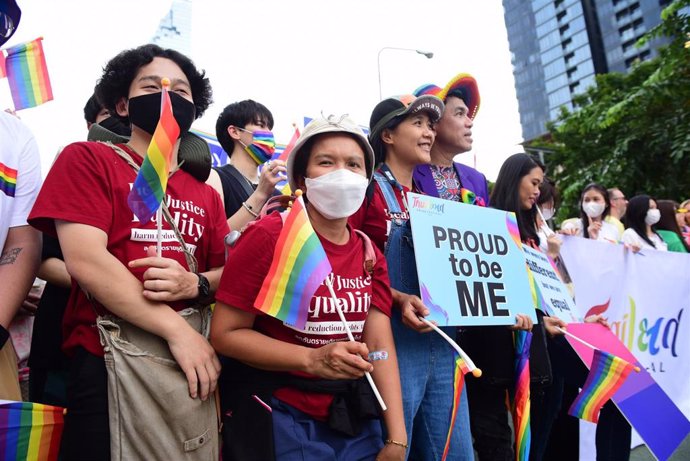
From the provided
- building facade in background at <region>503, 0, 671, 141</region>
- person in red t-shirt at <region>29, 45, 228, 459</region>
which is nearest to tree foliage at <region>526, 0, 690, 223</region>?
person in red t-shirt at <region>29, 45, 228, 459</region>

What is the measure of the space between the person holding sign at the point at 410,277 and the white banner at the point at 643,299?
2431 millimetres

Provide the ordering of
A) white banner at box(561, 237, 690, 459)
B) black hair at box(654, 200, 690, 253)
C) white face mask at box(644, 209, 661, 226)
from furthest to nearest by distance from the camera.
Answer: black hair at box(654, 200, 690, 253) → white face mask at box(644, 209, 661, 226) → white banner at box(561, 237, 690, 459)

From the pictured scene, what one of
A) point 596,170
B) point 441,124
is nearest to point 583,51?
point 596,170

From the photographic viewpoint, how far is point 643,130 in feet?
50.5

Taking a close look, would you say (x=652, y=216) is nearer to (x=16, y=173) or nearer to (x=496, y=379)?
(x=496, y=379)

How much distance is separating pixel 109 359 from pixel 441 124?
2175 millimetres

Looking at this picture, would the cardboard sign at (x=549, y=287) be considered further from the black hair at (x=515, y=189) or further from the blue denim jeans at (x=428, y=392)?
the blue denim jeans at (x=428, y=392)

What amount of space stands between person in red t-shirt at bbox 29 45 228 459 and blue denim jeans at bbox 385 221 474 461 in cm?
89

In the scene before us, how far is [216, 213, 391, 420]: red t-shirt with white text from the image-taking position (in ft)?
5.50

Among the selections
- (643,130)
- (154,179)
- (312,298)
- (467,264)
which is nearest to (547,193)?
(467,264)

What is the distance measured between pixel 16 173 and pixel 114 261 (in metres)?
0.65

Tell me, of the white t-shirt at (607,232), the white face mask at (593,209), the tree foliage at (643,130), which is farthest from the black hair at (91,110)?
the tree foliage at (643,130)

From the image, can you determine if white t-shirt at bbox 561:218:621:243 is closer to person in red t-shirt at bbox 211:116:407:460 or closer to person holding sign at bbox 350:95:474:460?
person holding sign at bbox 350:95:474:460

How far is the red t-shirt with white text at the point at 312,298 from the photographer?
1.68 metres
